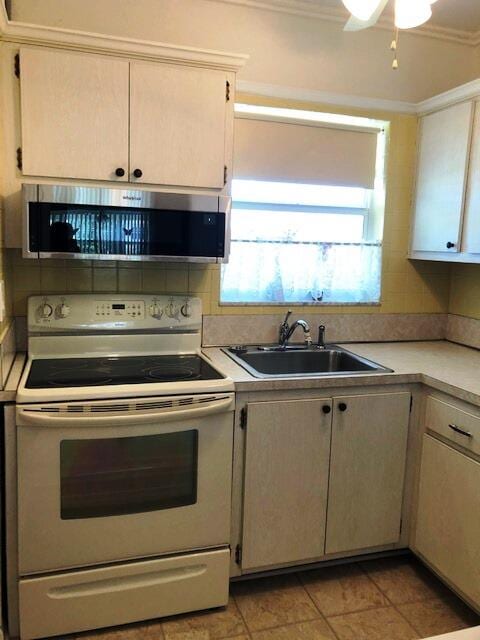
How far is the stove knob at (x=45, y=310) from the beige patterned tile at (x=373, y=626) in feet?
5.67

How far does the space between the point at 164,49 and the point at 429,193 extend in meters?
1.53

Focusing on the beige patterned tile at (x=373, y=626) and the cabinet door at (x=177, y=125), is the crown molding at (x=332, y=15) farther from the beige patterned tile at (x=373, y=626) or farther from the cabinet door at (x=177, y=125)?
the beige patterned tile at (x=373, y=626)

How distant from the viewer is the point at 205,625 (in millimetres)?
2070

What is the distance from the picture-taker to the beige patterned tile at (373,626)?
6.71 feet

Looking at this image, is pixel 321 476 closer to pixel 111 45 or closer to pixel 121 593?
pixel 121 593

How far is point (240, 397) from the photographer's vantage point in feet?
6.98

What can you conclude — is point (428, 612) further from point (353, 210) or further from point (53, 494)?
point (353, 210)

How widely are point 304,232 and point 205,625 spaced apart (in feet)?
6.27

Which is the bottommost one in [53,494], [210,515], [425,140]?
[210,515]

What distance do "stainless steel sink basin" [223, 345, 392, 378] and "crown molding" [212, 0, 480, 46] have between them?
168 centimetres

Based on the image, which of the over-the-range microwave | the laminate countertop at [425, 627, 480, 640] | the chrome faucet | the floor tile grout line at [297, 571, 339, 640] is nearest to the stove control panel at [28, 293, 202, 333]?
the over-the-range microwave

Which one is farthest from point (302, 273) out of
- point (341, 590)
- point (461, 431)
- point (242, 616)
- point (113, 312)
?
point (242, 616)

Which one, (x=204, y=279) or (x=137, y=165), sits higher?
Answer: (x=137, y=165)

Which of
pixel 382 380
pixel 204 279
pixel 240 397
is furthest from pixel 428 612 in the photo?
pixel 204 279
